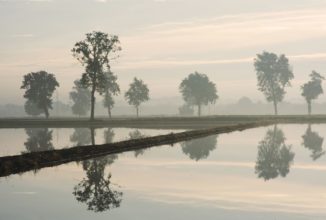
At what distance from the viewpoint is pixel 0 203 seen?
66.0 feet

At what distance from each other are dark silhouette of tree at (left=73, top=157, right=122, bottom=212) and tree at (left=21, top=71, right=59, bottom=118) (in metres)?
151

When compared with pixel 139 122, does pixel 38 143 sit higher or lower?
lower

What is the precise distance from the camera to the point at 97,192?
22.5 m

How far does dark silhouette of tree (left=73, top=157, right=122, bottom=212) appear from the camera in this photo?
19469 mm

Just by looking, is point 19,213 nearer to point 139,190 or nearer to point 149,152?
point 139,190

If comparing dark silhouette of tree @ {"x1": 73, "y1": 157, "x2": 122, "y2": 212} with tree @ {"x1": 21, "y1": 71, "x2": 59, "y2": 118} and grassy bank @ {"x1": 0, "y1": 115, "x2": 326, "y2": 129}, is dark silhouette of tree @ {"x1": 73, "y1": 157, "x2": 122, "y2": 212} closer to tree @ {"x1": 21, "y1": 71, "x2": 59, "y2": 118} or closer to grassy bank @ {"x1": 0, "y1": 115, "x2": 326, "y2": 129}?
grassy bank @ {"x1": 0, "y1": 115, "x2": 326, "y2": 129}

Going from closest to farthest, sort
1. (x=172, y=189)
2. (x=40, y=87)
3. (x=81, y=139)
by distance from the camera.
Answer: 1. (x=172, y=189)
2. (x=81, y=139)
3. (x=40, y=87)

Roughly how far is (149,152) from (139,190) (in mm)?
20781

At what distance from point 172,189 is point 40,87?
6432 inches

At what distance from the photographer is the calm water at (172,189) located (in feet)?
58.6

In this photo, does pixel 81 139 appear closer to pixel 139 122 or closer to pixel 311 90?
pixel 139 122

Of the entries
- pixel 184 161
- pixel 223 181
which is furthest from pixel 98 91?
pixel 223 181

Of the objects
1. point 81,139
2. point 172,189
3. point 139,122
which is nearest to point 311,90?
point 139,122

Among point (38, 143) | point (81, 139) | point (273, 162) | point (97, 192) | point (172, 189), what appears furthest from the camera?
point (81, 139)
